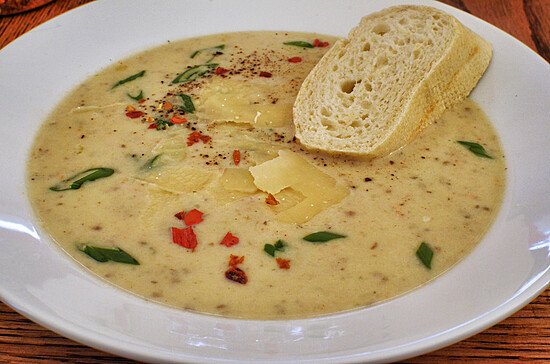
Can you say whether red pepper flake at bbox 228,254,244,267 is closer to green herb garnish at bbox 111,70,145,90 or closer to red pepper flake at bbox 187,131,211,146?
red pepper flake at bbox 187,131,211,146

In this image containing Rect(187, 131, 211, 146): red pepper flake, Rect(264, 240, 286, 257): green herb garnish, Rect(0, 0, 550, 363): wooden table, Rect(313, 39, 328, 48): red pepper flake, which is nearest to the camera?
Rect(0, 0, 550, 363): wooden table

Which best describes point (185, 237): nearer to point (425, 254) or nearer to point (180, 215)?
point (180, 215)

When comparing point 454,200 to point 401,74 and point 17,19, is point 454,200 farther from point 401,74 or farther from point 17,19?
point 17,19

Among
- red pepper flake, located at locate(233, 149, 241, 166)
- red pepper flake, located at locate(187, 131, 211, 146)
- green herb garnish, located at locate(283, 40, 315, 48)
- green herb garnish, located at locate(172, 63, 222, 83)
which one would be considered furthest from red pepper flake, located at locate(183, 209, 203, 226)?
green herb garnish, located at locate(283, 40, 315, 48)

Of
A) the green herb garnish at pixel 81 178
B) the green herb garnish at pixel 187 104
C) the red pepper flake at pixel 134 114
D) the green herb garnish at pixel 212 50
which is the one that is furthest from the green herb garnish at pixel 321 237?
the green herb garnish at pixel 212 50

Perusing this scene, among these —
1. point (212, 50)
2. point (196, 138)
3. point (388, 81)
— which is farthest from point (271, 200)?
point (212, 50)

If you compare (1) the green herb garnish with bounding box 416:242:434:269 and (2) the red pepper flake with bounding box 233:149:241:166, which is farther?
(2) the red pepper flake with bounding box 233:149:241:166

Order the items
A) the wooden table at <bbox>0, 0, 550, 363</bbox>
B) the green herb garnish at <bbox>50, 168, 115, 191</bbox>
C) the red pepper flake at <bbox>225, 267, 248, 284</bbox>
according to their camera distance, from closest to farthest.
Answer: the wooden table at <bbox>0, 0, 550, 363</bbox> → the red pepper flake at <bbox>225, 267, 248, 284</bbox> → the green herb garnish at <bbox>50, 168, 115, 191</bbox>
